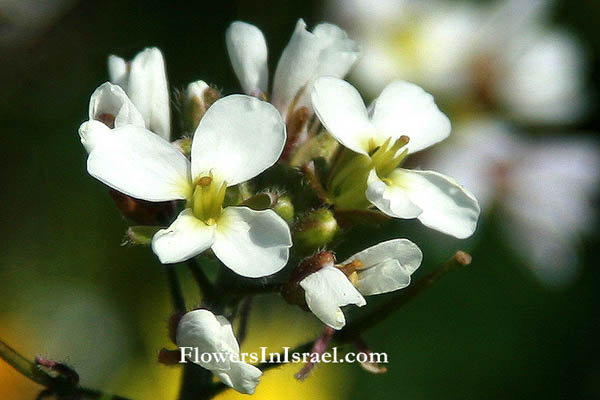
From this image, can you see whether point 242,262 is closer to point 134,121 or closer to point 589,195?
point 134,121

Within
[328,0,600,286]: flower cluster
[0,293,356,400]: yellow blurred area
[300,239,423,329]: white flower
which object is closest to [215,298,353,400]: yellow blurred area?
[0,293,356,400]: yellow blurred area

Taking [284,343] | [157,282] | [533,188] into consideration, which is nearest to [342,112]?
[284,343]

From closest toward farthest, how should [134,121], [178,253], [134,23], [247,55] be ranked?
1. [178,253]
2. [134,121]
3. [247,55]
4. [134,23]

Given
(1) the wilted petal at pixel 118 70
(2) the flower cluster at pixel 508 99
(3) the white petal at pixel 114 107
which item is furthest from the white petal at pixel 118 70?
(2) the flower cluster at pixel 508 99

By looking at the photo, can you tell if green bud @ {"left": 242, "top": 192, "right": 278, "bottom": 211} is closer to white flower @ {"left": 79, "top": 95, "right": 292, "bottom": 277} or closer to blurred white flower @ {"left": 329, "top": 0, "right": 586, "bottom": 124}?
white flower @ {"left": 79, "top": 95, "right": 292, "bottom": 277}

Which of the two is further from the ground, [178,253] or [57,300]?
[178,253]

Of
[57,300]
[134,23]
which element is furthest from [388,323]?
[134,23]
